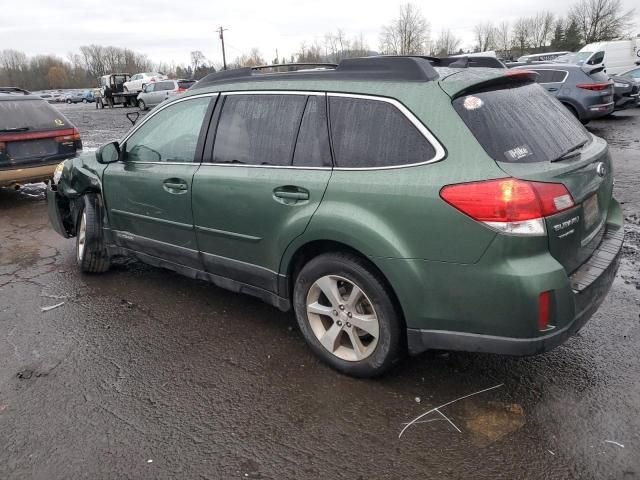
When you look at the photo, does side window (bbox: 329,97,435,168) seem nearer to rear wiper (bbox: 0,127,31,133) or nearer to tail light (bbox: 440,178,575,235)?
tail light (bbox: 440,178,575,235)

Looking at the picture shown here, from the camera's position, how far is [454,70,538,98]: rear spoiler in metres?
2.67

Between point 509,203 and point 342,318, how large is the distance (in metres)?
1.18

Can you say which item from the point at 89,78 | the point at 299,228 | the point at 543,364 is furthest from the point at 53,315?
the point at 89,78

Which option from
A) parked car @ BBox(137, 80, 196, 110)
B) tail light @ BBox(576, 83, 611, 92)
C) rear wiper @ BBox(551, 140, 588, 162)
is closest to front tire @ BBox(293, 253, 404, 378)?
rear wiper @ BBox(551, 140, 588, 162)

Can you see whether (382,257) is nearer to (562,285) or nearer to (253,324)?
(562,285)

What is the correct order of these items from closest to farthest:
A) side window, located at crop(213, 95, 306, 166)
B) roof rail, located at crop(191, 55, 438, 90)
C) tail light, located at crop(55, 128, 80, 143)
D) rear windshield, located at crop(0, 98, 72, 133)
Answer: roof rail, located at crop(191, 55, 438, 90)
side window, located at crop(213, 95, 306, 166)
rear windshield, located at crop(0, 98, 72, 133)
tail light, located at crop(55, 128, 80, 143)

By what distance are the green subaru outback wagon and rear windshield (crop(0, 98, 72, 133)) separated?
4990 millimetres

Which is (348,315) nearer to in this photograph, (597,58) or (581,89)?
(581,89)

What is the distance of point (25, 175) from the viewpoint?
7.38 meters

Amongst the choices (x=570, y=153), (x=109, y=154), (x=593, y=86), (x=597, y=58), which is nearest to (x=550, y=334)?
(x=570, y=153)

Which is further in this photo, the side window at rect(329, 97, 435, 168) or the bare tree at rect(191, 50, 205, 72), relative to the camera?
the bare tree at rect(191, 50, 205, 72)

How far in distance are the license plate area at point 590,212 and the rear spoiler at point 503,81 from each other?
79 centimetres

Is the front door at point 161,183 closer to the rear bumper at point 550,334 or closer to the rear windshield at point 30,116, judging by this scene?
the rear bumper at point 550,334

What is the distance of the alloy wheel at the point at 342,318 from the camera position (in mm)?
2893
